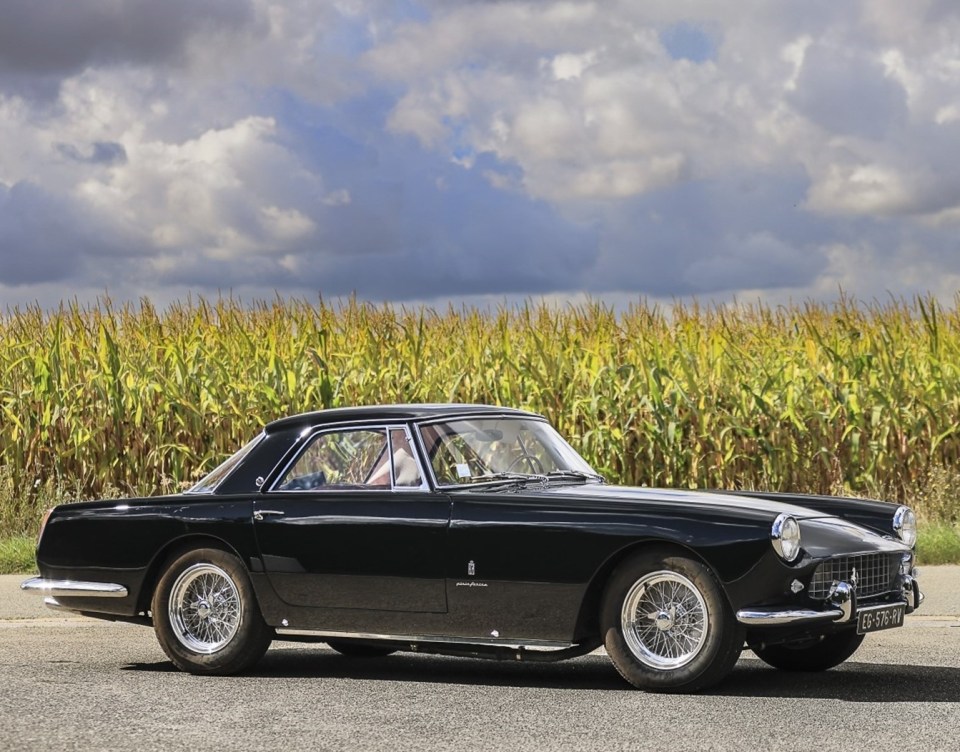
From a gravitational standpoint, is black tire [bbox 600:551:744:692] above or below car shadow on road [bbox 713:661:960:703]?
above

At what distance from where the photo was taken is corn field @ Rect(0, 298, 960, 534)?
16.1 metres

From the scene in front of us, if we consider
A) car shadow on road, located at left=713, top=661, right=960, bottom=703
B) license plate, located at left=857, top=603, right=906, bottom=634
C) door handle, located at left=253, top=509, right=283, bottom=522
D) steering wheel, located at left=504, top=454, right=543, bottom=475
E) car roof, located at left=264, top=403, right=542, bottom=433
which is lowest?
car shadow on road, located at left=713, top=661, right=960, bottom=703

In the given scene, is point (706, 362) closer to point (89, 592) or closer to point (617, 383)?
point (617, 383)

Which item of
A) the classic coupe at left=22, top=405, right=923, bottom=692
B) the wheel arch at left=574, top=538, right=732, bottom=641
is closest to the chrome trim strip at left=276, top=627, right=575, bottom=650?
the classic coupe at left=22, top=405, right=923, bottom=692

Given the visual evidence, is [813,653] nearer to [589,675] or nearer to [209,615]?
[589,675]

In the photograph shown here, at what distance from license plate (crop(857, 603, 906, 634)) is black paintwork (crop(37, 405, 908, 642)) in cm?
31

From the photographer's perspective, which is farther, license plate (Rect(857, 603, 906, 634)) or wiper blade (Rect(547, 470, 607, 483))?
wiper blade (Rect(547, 470, 607, 483))

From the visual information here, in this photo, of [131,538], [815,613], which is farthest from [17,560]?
[815,613]

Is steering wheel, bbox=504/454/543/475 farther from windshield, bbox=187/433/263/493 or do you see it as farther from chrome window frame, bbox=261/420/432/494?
windshield, bbox=187/433/263/493

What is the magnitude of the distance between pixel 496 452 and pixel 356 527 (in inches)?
36.0

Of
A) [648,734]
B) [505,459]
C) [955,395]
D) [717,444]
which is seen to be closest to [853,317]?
[955,395]

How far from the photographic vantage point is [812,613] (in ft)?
24.0

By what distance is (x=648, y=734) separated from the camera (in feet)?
21.6

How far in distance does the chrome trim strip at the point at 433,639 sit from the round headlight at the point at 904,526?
2.17 metres
